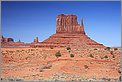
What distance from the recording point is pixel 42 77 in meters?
12.6

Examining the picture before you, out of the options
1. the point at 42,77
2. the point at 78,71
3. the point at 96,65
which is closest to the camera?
the point at 42,77

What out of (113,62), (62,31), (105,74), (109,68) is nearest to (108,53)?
(113,62)

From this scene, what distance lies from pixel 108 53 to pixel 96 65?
17.9ft

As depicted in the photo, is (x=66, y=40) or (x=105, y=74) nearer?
(x=105, y=74)

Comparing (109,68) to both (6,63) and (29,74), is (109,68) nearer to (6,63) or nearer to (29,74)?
(29,74)

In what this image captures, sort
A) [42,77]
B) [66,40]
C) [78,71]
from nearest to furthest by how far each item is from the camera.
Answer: [42,77]
[78,71]
[66,40]

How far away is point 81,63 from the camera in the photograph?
639 inches

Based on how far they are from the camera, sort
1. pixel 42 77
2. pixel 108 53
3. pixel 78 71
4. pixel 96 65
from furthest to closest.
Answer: pixel 108 53 → pixel 96 65 → pixel 78 71 → pixel 42 77

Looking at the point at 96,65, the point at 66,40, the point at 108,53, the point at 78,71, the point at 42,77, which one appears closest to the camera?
the point at 42,77

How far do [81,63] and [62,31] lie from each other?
16.7 m

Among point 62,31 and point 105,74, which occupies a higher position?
point 62,31

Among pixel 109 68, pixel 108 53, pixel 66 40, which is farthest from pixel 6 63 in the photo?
pixel 66 40

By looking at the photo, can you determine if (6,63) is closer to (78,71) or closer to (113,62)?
(78,71)

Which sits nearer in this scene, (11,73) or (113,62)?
(11,73)
